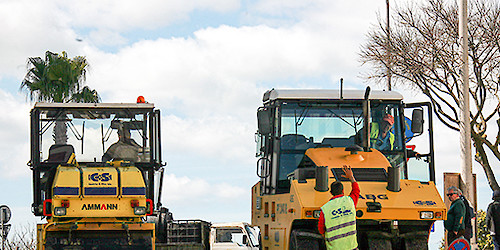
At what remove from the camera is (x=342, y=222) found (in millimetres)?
10242

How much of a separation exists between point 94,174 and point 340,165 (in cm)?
391

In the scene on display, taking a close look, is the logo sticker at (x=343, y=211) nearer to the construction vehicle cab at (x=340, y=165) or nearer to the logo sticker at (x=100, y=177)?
the construction vehicle cab at (x=340, y=165)

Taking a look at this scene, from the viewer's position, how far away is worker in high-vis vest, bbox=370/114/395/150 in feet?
42.8

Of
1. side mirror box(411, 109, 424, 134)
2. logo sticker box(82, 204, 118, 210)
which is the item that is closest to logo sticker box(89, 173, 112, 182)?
logo sticker box(82, 204, 118, 210)

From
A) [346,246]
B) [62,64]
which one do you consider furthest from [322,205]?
[62,64]

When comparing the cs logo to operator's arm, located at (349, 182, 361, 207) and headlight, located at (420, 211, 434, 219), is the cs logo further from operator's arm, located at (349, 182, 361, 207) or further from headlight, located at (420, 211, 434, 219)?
headlight, located at (420, 211, 434, 219)

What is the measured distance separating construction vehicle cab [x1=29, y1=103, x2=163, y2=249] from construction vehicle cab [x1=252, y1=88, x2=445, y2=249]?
6.75 ft

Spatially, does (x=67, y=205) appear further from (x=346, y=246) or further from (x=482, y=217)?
(x=482, y=217)

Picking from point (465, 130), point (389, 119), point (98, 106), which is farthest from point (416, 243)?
point (465, 130)

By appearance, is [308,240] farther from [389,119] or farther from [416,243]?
[389,119]

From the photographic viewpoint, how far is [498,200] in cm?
1606

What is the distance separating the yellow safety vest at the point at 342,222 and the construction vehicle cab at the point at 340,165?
0.72 meters

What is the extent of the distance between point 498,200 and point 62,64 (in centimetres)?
1885

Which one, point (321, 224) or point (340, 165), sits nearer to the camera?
point (321, 224)
